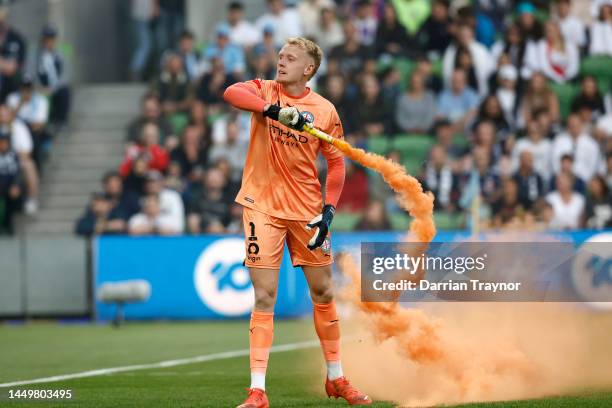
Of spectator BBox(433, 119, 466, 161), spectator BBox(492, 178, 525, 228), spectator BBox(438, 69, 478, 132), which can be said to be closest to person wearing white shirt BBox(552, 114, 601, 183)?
spectator BBox(492, 178, 525, 228)

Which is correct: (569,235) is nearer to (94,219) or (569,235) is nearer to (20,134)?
(94,219)

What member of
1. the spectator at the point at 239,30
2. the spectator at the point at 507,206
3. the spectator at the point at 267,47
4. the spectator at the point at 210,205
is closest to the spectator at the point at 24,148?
the spectator at the point at 210,205

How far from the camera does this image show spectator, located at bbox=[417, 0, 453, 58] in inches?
835

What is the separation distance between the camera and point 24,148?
21.1 metres

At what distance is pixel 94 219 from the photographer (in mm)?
19547

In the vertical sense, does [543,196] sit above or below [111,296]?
above

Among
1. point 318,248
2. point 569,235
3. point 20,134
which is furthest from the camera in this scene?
point 20,134

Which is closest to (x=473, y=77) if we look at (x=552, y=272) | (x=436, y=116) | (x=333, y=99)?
(x=436, y=116)

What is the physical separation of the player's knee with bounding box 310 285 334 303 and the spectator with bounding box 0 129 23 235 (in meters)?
12.3

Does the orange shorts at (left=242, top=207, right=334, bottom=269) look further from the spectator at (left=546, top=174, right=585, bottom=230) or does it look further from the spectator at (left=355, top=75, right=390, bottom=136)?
the spectator at (left=355, top=75, right=390, bottom=136)

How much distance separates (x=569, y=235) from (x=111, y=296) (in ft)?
22.4

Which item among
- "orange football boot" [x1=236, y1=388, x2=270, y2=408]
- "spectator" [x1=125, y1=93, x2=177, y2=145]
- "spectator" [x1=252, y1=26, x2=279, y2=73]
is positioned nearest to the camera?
"orange football boot" [x1=236, y1=388, x2=270, y2=408]

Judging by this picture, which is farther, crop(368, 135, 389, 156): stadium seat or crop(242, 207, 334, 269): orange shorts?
crop(368, 135, 389, 156): stadium seat

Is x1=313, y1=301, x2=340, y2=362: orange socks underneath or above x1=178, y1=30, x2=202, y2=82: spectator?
underneath
